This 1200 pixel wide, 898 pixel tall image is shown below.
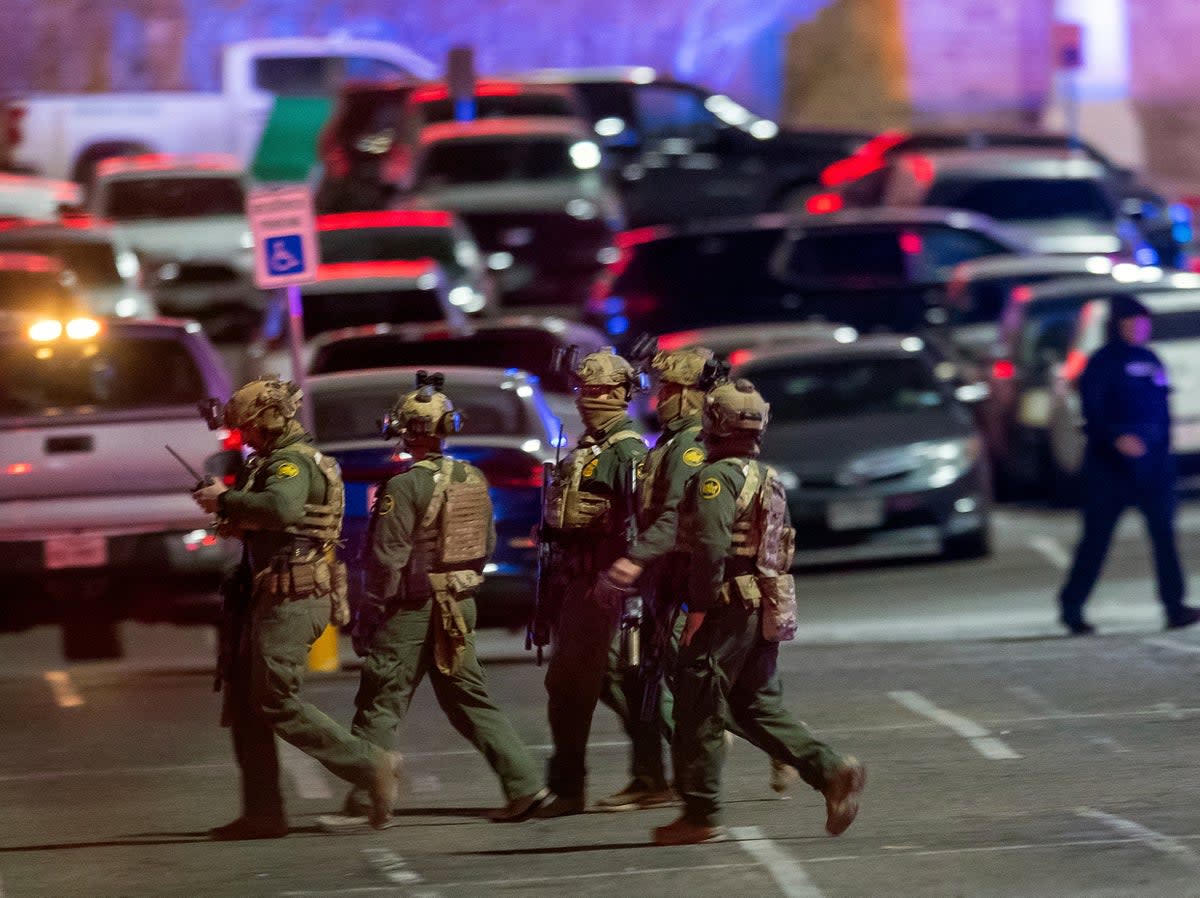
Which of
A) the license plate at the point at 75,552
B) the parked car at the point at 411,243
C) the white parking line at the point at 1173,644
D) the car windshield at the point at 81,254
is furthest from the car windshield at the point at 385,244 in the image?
the white parking line at the point at 1173,644

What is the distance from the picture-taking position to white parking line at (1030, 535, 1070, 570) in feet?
55.9

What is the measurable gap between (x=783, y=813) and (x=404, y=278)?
10721 millimetres

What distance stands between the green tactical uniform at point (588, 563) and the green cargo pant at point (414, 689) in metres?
0.20

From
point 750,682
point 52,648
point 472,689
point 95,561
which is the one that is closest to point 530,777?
point 472,689

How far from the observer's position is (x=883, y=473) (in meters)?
16.8

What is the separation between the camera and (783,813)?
9.49m

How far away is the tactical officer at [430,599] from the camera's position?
9266 millimetres

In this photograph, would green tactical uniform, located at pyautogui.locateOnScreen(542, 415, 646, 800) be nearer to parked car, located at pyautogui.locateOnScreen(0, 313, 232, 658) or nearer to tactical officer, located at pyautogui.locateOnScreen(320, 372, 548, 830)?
tactical officer, located at pyautogui.locateOnScreen(320, 372, 548, 830)

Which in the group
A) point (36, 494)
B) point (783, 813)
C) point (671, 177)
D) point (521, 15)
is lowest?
point (783, 813)

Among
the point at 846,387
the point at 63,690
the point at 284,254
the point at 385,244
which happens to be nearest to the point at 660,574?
the point at 63,690

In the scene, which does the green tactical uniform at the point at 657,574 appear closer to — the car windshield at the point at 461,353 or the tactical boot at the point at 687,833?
the tactical boot at the point at 687,833

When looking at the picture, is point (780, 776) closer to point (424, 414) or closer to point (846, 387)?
point (424, 414)

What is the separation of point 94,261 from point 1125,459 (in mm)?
11748

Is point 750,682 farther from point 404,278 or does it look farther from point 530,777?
point 404,278
